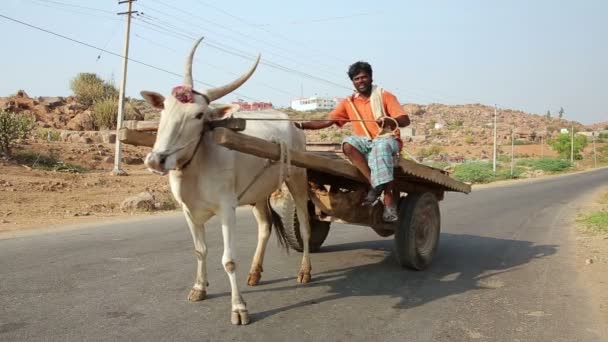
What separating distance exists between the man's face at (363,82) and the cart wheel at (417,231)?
1.39 metres

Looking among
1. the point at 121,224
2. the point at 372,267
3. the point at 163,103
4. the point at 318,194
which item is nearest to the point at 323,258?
the point at 372,267

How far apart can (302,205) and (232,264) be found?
5.38 ft

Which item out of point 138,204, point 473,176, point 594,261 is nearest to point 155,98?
point 594,261

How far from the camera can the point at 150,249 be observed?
285 inches

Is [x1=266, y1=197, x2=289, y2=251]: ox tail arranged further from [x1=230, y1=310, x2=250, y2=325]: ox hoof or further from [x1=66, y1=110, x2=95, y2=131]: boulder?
[x1=66, y1=110, x2=95, y2=131]: boulder

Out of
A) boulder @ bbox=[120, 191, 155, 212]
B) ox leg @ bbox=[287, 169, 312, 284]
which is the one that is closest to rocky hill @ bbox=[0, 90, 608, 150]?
ox leg @ bbox=[287, 169, 312, 284]

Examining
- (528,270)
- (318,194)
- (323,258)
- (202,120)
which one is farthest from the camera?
(323,258)

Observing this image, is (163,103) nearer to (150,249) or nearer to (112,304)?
(112,304)

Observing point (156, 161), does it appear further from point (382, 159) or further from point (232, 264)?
point (382, 159)

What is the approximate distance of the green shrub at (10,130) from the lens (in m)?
17.5

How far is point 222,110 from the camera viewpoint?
421cm

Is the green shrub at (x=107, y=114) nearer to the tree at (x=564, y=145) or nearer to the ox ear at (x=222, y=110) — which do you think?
the ox ear at (x=222, y=110)

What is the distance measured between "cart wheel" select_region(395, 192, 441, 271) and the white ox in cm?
167

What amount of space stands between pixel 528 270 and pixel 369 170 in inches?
100
